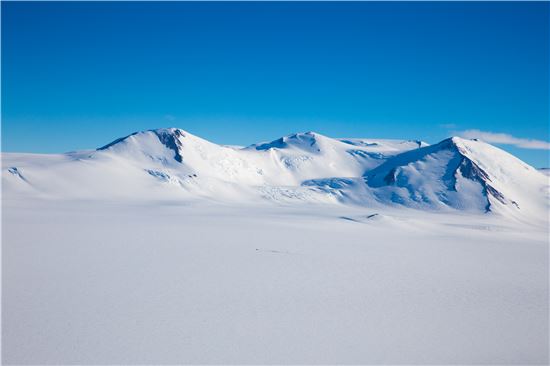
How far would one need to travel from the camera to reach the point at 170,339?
14523 mm

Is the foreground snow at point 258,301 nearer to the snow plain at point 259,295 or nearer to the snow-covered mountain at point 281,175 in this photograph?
the snow plain at point 259,295

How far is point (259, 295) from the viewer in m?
19.5

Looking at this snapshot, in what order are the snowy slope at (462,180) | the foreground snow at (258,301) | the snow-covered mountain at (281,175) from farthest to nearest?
the snowy slope at (462,180)
the snow-covered mountain at (281,175)
the foreground snow at (258,301)

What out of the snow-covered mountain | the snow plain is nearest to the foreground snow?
the snow plain

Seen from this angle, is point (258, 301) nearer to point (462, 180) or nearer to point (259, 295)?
point (259, 295)

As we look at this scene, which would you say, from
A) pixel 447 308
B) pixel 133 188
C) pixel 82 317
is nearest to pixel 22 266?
pixel 82 317

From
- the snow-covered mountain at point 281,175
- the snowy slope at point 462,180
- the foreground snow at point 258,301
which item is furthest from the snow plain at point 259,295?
the snowy slope at point 462,180

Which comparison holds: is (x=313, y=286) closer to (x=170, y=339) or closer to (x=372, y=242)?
(x=170, y=339)

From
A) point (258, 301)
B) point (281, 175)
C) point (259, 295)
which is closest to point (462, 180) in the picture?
point (281, 175)

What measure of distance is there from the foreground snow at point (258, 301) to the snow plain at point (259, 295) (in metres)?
0.07

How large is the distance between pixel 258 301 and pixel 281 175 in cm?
9961

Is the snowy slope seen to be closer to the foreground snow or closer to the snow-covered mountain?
the snow-covered mountain

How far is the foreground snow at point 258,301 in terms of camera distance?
14125 mm

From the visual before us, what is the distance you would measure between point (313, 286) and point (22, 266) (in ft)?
53.3
